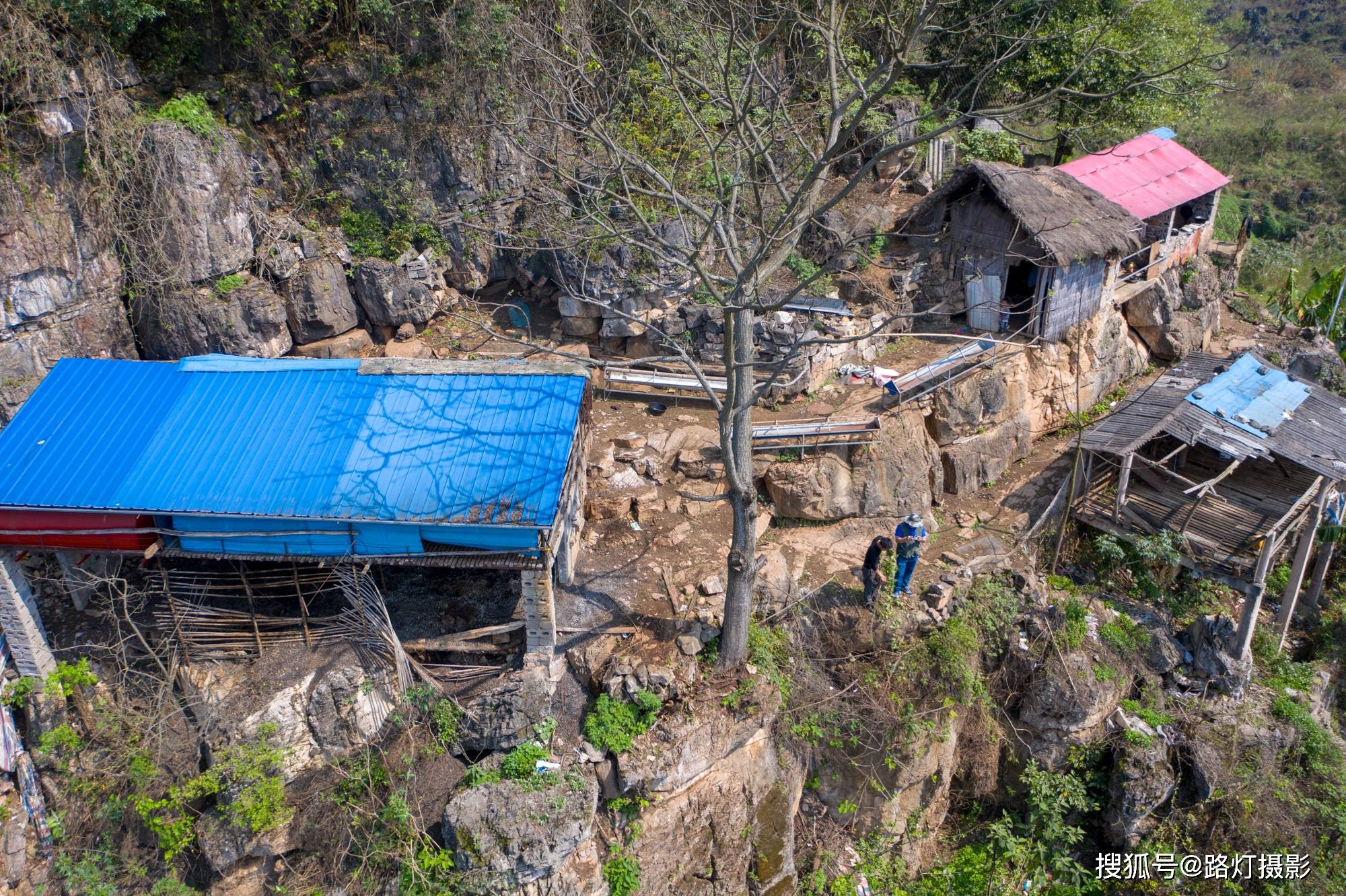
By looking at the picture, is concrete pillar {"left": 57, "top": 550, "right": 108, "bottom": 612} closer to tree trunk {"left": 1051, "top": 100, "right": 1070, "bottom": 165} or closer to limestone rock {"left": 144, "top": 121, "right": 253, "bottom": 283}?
limestone rock {"left": 144, "top": 121, "right": 253, "bottom": 283}

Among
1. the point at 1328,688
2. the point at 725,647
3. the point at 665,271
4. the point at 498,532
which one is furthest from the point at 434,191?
the point at 1328,688

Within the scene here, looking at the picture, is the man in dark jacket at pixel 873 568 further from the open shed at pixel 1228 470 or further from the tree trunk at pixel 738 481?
the open shed at pixel 1228 470

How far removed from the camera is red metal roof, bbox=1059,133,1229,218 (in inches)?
642

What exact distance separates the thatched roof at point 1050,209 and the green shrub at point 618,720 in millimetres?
9406

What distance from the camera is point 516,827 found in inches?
327

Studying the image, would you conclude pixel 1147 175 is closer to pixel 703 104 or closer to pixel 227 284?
pixel 703 104

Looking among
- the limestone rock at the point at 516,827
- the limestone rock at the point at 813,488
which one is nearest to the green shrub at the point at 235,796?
the limestone rock at the point at 516,827

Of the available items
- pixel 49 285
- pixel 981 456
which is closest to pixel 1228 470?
pixel 981 456

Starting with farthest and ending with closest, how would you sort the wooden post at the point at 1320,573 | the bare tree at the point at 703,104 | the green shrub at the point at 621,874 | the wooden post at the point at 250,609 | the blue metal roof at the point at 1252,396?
the wooden post at the point at 1320,573
the bare tree at the point at 703,104
the blue metal roof at the point at 1252,396
the wooden post at the point at 250,609
the green shrub at the point at 621,874

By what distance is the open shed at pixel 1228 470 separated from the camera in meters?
12.0

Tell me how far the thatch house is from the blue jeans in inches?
209

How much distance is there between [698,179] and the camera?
15.7 m

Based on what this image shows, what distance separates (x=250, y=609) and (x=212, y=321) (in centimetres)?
602

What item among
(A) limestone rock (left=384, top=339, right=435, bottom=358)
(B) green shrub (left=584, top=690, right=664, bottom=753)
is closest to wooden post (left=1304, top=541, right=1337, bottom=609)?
(B) green shrub (left=584, top=690, right=664, bottom=753)
